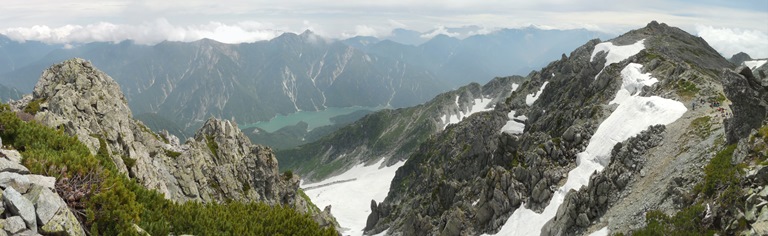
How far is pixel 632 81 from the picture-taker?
59094 millimetres

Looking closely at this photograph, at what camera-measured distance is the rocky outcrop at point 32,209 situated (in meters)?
11.4

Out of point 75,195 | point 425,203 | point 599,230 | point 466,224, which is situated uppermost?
point 75,195

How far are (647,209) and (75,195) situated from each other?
32.5m

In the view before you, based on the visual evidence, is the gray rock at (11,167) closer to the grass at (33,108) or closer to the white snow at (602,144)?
the white snow at (602,144)

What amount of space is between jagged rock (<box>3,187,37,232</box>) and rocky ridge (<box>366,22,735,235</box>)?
103ft

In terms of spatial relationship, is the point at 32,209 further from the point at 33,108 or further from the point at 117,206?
the point at 33,108

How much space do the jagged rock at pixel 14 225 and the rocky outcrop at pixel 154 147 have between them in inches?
863

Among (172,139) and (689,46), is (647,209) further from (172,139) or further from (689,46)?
(689,46)

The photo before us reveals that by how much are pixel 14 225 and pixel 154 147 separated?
47.5 m

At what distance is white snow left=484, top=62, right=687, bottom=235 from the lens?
41.9 metres

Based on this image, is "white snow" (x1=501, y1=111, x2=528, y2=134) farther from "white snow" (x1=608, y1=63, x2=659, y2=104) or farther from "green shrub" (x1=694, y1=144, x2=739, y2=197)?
"green shrub" (x1=694, y1=144, x2=739, y2=197)

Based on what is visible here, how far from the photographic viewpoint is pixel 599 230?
32.2m

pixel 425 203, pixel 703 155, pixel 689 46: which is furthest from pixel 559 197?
pixel 689 46

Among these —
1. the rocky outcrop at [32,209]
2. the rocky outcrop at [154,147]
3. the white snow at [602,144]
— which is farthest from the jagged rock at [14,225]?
the white snow at [602,144]
